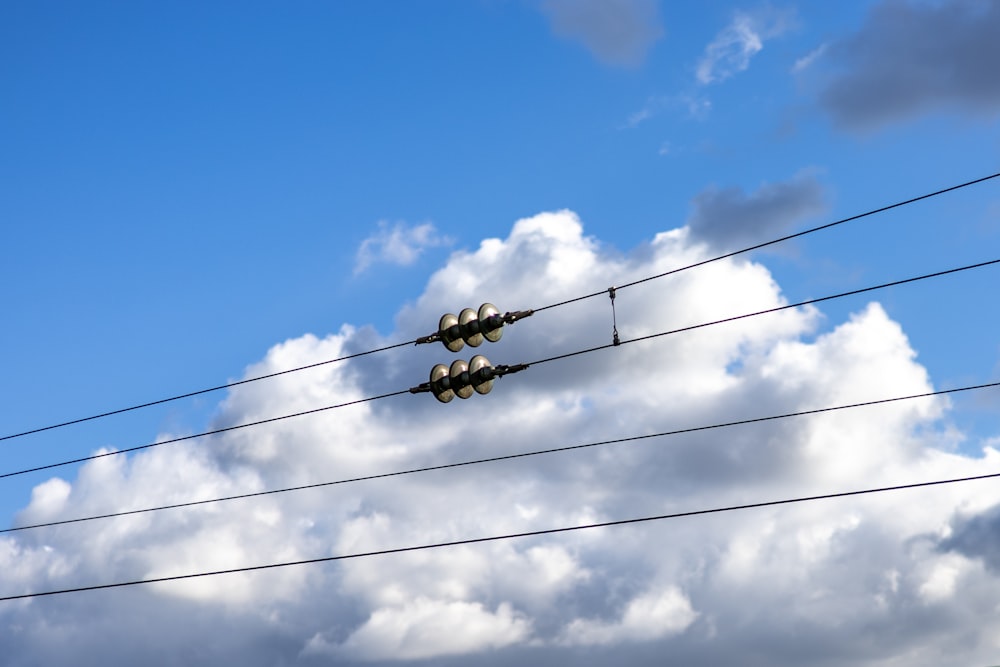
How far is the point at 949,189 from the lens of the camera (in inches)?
1260

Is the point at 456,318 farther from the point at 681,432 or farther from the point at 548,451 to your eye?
the point at 681,432

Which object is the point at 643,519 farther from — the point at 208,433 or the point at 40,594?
the point at 40,594

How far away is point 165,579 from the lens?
137 ft

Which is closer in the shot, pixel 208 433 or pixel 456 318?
pixel 456 318

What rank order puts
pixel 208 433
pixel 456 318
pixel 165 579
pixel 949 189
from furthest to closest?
pixel 165 579
pixel 208 433
pixel 456 318
pixel 949 189

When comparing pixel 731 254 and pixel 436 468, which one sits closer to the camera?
pixel 731 254

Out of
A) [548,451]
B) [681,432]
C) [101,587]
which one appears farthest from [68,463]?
[681,432]

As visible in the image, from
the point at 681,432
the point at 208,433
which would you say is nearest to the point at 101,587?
the point at 208,433

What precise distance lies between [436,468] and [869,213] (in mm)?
14049

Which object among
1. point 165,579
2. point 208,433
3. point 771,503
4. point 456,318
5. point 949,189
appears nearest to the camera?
point 949,189

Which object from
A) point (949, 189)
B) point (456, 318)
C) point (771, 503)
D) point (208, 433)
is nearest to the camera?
point (949, 189)

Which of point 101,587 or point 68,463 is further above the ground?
point 68,463

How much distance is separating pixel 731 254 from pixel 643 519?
7791 millimetres

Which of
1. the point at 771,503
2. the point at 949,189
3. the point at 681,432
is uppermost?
the point at 949,189
